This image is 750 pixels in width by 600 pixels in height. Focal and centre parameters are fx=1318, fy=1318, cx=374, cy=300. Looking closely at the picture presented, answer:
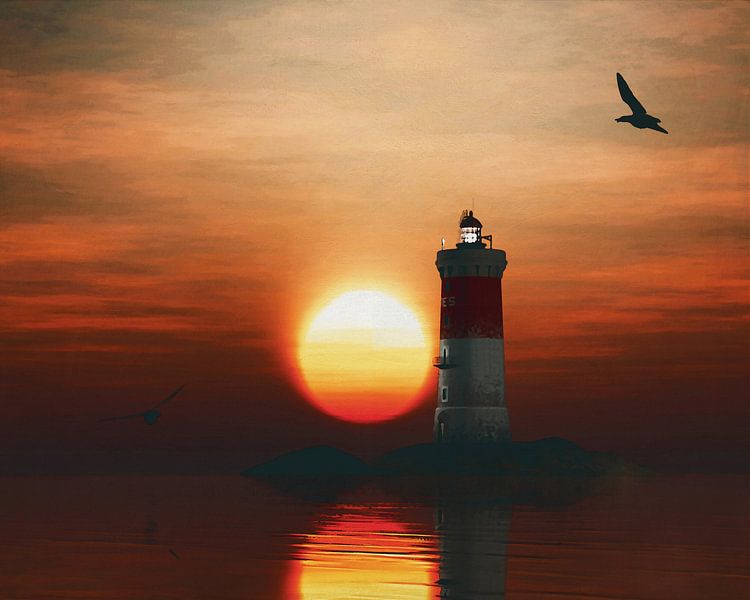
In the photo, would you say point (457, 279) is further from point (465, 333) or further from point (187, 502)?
point (187, 502)

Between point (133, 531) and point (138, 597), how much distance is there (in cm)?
1869

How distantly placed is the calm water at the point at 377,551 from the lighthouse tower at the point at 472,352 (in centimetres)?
2492

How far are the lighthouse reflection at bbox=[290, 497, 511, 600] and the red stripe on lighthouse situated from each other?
3609 centimetres

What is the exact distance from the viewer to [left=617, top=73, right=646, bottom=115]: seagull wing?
4744 cm

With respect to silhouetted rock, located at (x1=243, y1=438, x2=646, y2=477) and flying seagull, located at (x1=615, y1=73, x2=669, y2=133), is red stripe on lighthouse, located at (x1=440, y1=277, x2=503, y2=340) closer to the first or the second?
silhouetted rock, located at (x1=243, y1=438, x2=646, y2=477)

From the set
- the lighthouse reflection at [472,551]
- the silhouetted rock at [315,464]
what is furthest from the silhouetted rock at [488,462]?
the lighthouse reflection at [472,551]

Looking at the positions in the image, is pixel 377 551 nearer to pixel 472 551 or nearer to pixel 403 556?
pixel 403 556

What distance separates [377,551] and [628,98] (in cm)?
2030

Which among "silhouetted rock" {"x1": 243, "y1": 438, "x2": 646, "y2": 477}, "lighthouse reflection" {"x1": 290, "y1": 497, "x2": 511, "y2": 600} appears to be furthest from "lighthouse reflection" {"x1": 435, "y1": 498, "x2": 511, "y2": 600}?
"silhouetted rock" {"x1": 243, "y1": 438, "x2": 646, "y2": 477}

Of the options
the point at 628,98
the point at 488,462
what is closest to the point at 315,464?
the point at 488,462

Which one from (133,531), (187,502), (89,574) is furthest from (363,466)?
(89,574)

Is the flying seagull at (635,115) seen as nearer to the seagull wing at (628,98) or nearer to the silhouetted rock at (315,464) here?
the seagull wing at (628,98)

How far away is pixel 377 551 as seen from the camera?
37.1m

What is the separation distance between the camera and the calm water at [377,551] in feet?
97.6
